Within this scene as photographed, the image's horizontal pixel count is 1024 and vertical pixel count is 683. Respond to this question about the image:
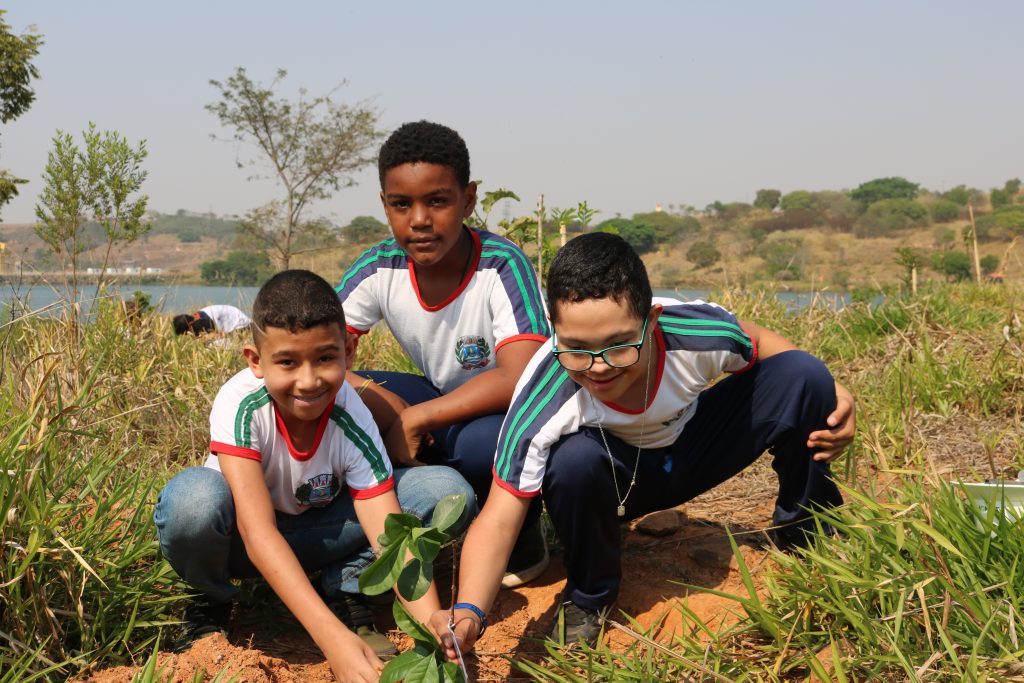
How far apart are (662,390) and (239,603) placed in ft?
4.50

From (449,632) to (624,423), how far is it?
2.46ft

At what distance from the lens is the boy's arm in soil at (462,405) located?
2.62 metres

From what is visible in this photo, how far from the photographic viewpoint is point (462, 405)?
2.62 m

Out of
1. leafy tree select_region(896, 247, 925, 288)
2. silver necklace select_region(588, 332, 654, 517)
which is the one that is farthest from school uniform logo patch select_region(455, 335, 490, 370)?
leafy tree select_region(896, 247, 925, 288)

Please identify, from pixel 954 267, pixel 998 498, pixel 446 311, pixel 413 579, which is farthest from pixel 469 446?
pixel 954 267

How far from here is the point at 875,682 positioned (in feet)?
5.78

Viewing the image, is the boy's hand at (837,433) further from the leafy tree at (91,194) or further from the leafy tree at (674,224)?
the leafy tree at (674,224)

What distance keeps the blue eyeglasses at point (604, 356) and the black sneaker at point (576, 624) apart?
0.68 metres

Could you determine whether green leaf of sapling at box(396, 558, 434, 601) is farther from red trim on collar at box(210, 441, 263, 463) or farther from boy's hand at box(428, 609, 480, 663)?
red trim on collar at box(210, 441, 263, 463)

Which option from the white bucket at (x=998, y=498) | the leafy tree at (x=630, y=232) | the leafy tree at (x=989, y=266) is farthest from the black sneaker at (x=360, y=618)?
the leafy tree at (x=989, y=266)

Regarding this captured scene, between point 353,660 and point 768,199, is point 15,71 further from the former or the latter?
point 768,199

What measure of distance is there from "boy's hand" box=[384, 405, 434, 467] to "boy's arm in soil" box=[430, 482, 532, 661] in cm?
53

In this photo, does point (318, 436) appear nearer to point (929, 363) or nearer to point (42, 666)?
point (42, 666)

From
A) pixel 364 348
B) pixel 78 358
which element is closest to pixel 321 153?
pixel 364 348
